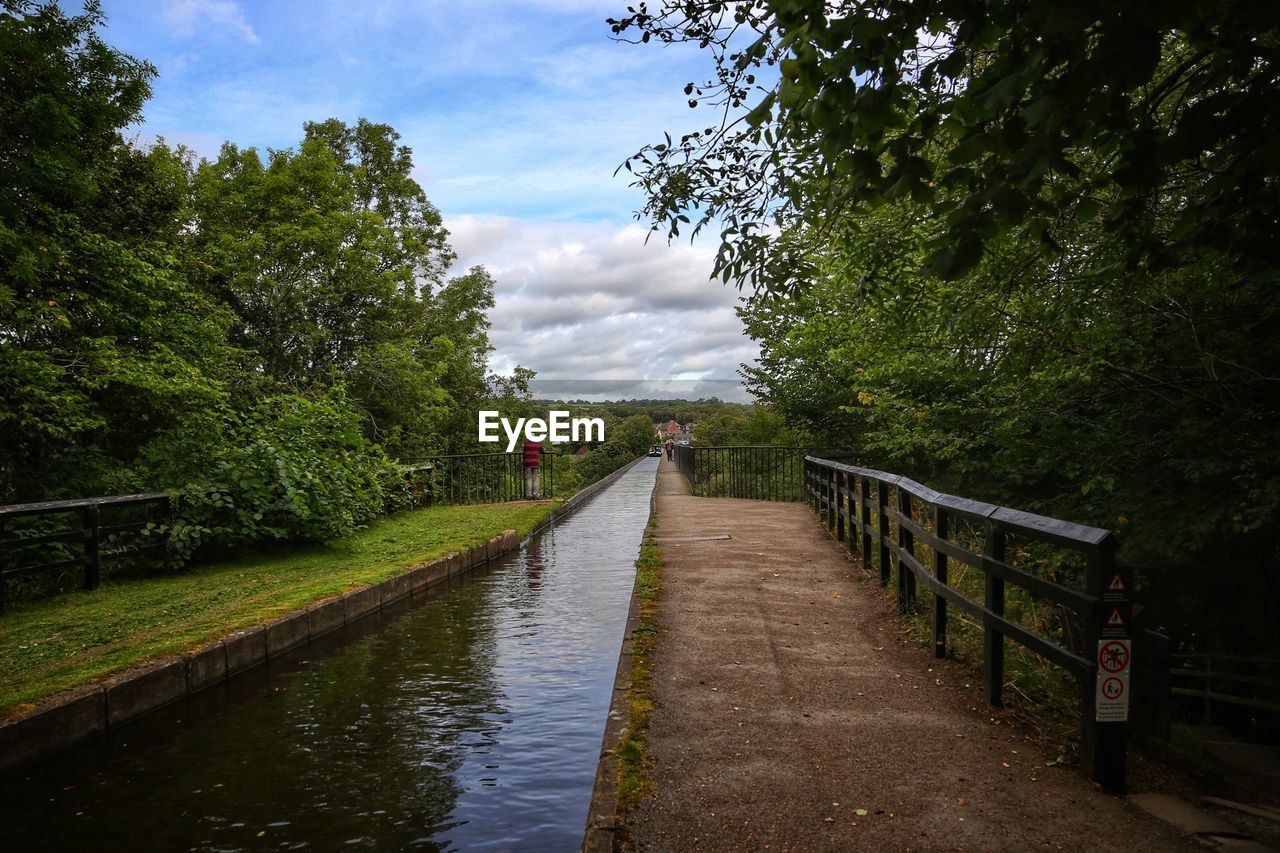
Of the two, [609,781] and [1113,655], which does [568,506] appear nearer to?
[609,781]

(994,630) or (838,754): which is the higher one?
(994,630)

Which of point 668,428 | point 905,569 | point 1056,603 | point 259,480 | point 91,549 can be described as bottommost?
point 91,549

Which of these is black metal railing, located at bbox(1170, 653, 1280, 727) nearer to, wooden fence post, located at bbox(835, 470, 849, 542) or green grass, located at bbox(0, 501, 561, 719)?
wooden fence post, located at bbox(835, 470, 849, 542)

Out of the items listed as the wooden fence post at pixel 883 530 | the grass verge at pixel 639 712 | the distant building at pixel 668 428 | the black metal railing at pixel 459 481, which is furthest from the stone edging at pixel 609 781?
the distant building at pixel 668 428

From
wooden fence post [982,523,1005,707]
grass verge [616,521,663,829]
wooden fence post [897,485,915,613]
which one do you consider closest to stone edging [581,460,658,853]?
grass verge [616,521,663,829]

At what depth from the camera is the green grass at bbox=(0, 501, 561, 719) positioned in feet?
17.7

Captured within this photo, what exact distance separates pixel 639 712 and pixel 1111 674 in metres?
2.26

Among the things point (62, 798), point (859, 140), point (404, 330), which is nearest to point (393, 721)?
point (62, 798)

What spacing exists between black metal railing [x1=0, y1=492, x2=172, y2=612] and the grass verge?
218 inches

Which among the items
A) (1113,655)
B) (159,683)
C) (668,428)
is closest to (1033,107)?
(1113,655)

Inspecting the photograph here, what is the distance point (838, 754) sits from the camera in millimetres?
3832

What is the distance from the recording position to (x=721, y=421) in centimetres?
6438

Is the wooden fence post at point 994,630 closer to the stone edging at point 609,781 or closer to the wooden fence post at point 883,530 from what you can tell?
the stone edging at point 609,781

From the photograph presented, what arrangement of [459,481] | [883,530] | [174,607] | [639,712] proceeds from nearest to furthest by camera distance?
[639,712] < [174,607] < [883,530] < [459,481]
